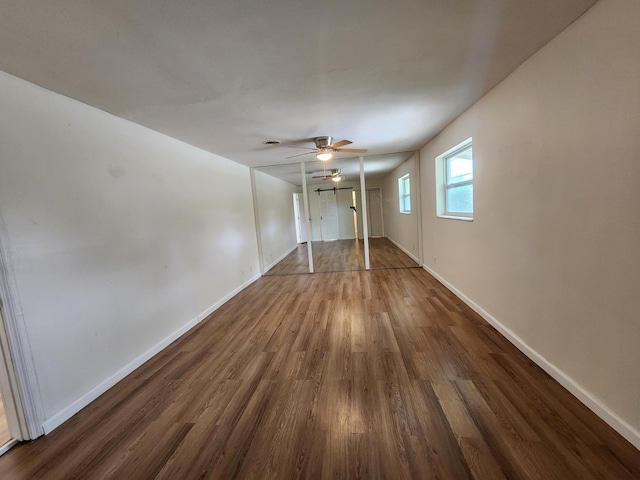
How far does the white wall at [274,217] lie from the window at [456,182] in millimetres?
3493

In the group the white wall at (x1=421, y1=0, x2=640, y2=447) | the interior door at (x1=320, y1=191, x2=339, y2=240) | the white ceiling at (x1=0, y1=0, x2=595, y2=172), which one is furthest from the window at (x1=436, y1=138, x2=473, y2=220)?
the interior door at (x1=320, y1=191, x2=339, y2=240)

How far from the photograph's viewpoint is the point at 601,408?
1438 mm

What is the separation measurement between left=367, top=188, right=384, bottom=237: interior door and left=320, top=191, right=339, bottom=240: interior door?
121 centimetres

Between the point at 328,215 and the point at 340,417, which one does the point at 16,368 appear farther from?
the point at 328,215

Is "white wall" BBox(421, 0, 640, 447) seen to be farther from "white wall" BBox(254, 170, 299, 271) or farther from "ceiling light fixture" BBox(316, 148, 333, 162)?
"white wall" BBox(254, 170, 299, 271)

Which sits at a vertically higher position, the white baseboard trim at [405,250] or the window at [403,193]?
the window at [403,193]

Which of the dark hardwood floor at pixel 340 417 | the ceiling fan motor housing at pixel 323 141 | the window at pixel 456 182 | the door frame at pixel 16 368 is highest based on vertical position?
the ceiling fan motor housing at pixel 323 141

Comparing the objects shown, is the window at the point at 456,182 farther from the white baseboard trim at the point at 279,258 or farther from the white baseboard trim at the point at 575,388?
the white baseboard trim at the point at 279,258

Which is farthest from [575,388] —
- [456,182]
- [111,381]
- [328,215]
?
[328,215]

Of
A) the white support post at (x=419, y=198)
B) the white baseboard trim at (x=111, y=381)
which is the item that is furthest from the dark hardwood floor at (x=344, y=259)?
the white baseboard trim at (x=111, y=381)

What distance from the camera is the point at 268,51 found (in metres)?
1.53

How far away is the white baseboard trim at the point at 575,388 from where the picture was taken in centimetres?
131

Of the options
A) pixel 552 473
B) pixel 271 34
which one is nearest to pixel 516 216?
→ pixel 552 473

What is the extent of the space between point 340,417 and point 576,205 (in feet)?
6.24
